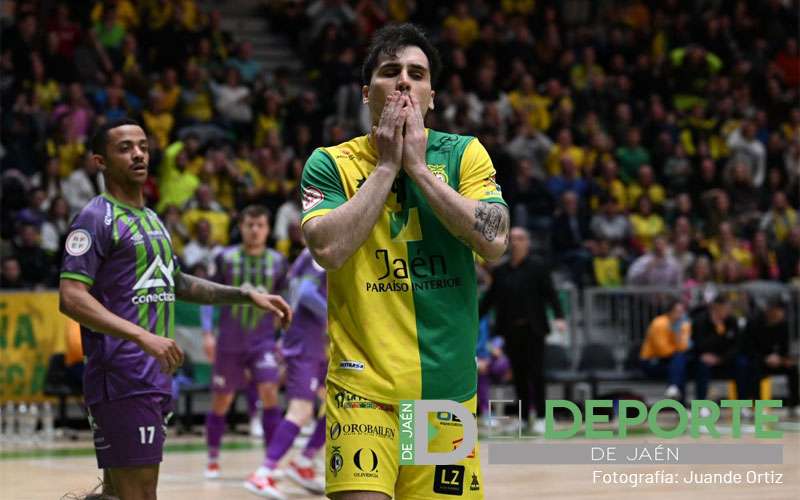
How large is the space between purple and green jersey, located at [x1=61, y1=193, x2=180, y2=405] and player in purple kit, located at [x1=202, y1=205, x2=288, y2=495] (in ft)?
18.6

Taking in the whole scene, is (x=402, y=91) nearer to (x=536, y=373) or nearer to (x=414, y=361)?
(x=414, y=361)

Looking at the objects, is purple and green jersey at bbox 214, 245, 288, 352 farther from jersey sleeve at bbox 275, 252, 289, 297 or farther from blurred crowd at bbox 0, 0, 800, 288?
blurred crowd at bbox 0, 0, 800, 288

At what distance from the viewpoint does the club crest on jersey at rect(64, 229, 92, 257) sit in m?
6.17

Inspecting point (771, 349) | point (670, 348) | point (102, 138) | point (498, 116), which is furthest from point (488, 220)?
point (498, 116)

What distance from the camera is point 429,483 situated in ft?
15.0

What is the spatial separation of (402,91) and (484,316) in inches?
470

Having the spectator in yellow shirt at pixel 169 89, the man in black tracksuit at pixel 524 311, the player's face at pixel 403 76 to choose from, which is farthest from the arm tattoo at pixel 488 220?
the spectator in yellow shirt at pixel 169 89

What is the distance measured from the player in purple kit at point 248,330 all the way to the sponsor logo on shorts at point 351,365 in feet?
24.7

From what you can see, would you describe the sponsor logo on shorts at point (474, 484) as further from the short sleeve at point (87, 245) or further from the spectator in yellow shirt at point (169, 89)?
the spectator in yellow shirt at point (169, 89)

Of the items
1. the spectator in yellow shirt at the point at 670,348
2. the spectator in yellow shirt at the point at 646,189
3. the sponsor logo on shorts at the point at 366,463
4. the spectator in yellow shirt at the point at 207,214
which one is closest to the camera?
the sponsor logo on shorts at the point at 366,463

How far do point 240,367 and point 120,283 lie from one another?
6.22m

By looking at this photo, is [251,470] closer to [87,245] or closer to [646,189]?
[87,245]

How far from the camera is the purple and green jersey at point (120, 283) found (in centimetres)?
619

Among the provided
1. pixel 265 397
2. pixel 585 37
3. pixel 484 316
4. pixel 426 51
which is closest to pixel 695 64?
pixel 585 37
